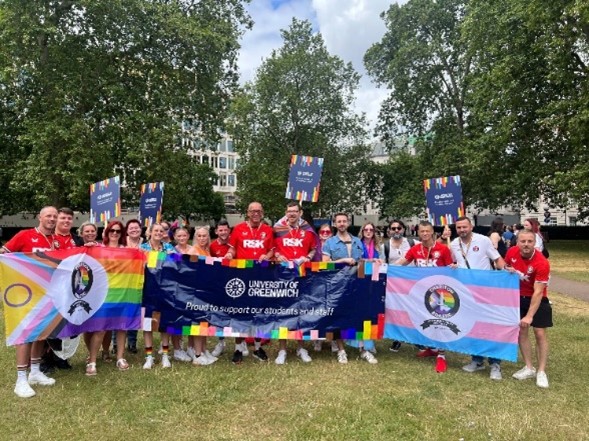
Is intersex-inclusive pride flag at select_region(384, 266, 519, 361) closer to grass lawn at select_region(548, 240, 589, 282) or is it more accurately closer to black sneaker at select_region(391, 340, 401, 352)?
black sneaker at select_region(391, 340, 401, 352)

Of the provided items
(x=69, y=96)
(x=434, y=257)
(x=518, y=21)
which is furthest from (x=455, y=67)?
(x=434, y=257)

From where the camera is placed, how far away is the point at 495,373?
19.3 feet

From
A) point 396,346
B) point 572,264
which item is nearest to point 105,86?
point 396,346

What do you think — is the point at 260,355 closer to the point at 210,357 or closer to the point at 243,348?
the point at 243,348

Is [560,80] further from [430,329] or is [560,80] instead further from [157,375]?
[157,375]

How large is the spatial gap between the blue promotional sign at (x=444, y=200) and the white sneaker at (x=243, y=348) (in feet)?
13.5

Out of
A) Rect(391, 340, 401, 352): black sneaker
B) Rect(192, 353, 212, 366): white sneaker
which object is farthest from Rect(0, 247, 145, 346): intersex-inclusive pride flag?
Rect(391, 340, 401, 352): black sneaker

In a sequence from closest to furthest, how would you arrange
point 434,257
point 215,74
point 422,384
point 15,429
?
point 15,429 < point 422,384 < point 434,257 < point 215,74

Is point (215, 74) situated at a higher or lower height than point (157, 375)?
higher

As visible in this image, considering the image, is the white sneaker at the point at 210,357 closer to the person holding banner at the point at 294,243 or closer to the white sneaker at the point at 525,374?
the person holding banner at the point at 294,243

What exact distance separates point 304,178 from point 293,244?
2.56 metres

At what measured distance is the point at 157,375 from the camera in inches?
225

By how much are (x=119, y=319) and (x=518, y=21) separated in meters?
23.9

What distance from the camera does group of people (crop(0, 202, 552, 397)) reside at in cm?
565
